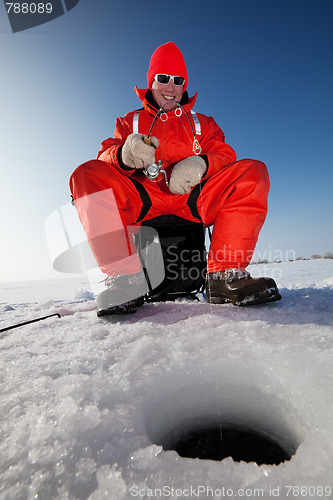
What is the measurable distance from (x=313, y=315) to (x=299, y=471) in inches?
33.5

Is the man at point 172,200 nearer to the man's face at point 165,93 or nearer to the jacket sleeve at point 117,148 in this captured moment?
the jacket sleeve at point 117,148

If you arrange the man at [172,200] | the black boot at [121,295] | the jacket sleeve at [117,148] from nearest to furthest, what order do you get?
the black boot at [121,295], the man at [172,200], the jacket sleeve at [117,148]

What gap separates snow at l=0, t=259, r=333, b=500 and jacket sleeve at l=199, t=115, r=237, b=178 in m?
1.06

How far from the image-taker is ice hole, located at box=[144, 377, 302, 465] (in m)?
0.59

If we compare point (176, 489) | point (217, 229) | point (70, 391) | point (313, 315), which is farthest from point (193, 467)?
point (217, 229)

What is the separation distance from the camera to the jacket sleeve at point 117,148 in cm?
163

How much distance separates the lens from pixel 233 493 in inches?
13.8

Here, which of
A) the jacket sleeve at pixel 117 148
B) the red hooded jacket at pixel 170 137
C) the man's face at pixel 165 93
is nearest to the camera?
the jacket sleeve at pixel 117 148

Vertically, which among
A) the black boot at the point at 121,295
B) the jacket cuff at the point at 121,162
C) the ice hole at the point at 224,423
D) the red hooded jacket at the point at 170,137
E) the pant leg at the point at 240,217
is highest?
the red hooded jacket at the point at 170,137

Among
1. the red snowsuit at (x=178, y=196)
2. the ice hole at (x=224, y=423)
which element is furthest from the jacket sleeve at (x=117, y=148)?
Result: the ice hole at (x=224, y=423)

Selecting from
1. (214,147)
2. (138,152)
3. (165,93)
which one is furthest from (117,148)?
(165,93)

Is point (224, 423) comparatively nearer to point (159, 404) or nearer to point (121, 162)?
point (159, 404)

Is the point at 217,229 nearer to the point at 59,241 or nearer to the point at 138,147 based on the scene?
the point at 138,147

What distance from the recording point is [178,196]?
1.76 meters
